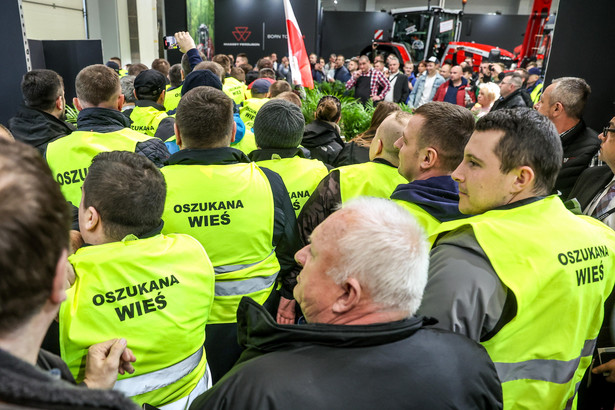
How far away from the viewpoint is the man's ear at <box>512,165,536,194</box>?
172 centimetres

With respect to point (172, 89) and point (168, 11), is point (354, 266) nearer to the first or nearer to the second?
point (172, 89)

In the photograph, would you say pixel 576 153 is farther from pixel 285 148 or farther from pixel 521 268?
pixel 521 268

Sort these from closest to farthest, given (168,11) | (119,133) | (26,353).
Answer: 1. (26,353)
2. (119,133)
3. (168,11)

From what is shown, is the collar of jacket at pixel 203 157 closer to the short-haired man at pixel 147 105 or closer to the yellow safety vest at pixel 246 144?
the yellow safety vest at pixel 246 144

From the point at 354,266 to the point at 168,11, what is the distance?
17666 millimetres

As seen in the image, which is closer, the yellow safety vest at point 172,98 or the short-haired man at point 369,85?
the yellow safety vest at point 172,98

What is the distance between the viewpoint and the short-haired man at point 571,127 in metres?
3.76

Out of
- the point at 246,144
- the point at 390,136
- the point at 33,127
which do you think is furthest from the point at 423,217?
the point at 33,127

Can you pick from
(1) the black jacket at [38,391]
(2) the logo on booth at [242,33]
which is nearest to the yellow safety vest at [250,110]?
(1) the black jacket at [38,391]

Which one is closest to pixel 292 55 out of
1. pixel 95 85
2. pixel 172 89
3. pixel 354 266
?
pixel 172 89

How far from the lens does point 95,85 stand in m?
3.17

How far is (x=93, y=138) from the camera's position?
2.96 m

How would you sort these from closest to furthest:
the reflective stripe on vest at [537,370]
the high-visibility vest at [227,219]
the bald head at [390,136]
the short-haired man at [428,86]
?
1. the reflective stripe on vest at [537,370]
2. the high-visibility vest at [227,219]
3. the bald head at [390,136]
4. the short-haired man at [428,86]

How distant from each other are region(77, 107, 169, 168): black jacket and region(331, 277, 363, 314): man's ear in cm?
219
